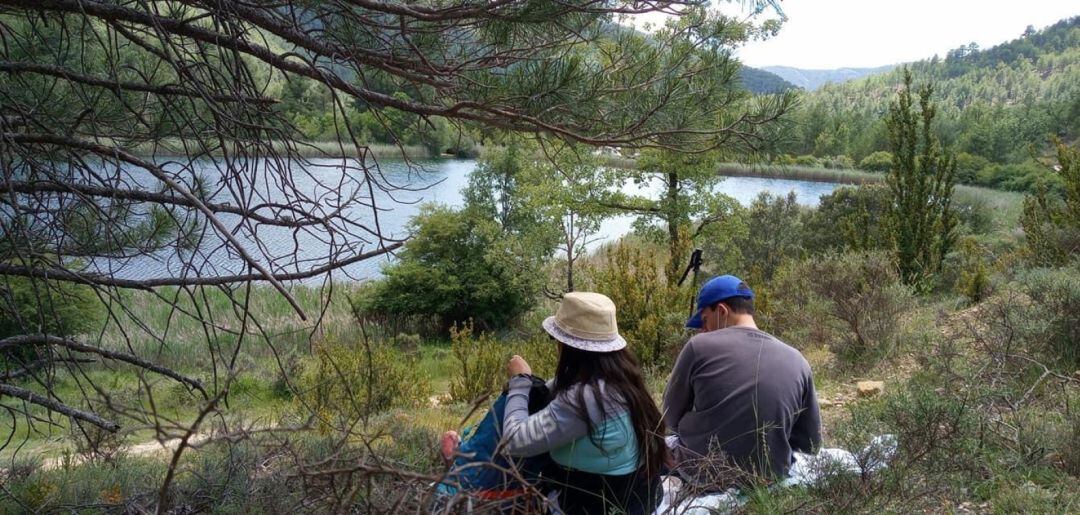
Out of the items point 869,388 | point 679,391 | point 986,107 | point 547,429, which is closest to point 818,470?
point 679,391

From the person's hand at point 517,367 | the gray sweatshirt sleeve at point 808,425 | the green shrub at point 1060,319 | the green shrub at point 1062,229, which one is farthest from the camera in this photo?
the green shrub at point 1062,229

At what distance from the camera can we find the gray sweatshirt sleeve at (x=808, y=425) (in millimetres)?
2963

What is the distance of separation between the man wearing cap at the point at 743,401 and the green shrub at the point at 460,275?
44.9ft

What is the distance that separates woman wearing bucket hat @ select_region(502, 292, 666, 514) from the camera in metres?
2.23

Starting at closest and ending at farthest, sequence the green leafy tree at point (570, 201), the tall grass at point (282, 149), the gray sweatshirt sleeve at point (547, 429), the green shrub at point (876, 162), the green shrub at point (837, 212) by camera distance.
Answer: the gray sweatshirt sleeve at point (547, 429) < the tall grass at point (282, 149) < the green leafy tree at point (570, 201) < the green shrub at point (837, 212) < the green shrub at point (876, 162)

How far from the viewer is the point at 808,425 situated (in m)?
3.02

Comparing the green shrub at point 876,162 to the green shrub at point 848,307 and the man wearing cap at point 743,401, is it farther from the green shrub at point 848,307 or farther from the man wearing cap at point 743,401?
the man wearing cap at point 743,401

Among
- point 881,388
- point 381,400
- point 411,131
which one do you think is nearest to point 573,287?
point 381,400

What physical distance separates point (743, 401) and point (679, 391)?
12.3 inches

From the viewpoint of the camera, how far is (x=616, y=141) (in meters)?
3.35

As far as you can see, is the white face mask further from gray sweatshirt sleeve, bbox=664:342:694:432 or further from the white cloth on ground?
the white cloth on ground

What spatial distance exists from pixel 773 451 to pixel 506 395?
1070 mm

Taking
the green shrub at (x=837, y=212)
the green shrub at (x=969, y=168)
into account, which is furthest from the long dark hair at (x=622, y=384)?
the green shrub at (x=969, y=168)

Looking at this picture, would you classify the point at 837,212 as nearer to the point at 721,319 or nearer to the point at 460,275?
the point at 460,275
